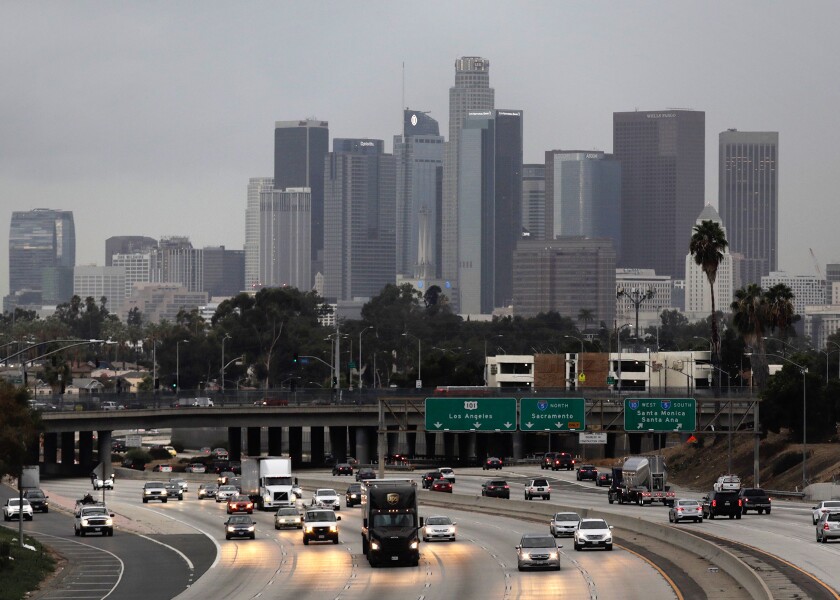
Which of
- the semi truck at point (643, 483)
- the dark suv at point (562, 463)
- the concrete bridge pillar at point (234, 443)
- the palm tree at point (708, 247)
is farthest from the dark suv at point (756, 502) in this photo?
the concrete bridge pillar at point (234, 443)

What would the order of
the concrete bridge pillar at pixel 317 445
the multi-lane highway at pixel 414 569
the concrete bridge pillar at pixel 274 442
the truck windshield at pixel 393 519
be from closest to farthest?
the multi-lane highway at pixel 414 569, the truck windshield at pixel 393 519, the concrete bridge pillar at pixel 317 445, the concrete bridge pillar at pixel 274 442

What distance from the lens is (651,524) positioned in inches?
2980

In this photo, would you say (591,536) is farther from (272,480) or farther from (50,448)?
(50,448)

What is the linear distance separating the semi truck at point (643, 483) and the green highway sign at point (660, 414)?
11.1m

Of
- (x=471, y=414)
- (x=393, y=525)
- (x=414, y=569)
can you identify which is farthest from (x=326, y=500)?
(x=414, y=569)

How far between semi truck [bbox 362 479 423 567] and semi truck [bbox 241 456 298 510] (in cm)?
3604

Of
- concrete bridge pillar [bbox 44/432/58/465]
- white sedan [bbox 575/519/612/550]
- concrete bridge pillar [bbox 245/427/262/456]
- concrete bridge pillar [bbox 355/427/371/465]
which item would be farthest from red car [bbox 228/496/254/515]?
concrete bridge pillar [bbox 44/432/58/465]

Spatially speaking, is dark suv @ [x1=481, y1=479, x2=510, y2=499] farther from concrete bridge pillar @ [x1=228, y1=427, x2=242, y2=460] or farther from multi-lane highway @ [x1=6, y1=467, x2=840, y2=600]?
concrete bridge pillar @ [x1=228, y1=427, x2=242, y2=460]

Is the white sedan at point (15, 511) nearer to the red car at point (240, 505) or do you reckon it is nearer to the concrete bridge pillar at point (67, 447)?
the red car at point (240, 505)

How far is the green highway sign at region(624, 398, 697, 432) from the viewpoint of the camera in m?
115

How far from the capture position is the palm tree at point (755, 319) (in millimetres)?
147250

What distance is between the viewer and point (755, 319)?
148 m

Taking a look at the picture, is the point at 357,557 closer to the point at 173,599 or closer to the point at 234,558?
the point at 234,558

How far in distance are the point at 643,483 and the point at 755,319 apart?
1930 inches
